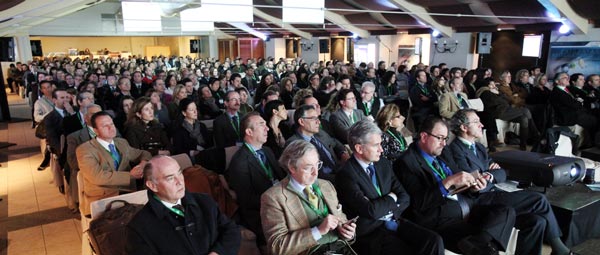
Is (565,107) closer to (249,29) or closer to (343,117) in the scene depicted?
(343,117)

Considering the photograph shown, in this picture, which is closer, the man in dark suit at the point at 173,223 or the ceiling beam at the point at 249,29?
the man in dark suit at the point at 173,223

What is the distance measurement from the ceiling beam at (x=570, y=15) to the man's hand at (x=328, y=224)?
931cm

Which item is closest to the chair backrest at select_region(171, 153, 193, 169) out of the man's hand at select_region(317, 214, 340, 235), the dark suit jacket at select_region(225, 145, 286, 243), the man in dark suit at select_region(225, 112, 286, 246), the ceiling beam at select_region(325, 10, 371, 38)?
the man in dark suit at select_region(225, 112, 286, 246)

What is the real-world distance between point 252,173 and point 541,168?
7.56ft

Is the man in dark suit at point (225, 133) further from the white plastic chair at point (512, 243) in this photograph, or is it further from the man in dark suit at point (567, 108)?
the man in dark suit at point (567, 108)

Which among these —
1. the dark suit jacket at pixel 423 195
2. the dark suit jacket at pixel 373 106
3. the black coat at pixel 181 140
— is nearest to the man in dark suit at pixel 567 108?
the dark suit jacket at pixel 373 106

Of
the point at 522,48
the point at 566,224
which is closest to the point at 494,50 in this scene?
the point at 522,48

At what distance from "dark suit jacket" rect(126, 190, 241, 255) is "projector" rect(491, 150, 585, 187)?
251 cm

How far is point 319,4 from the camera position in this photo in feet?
26.6

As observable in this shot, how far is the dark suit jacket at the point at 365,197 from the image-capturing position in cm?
255

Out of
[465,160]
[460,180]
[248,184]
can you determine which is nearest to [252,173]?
[248,184]

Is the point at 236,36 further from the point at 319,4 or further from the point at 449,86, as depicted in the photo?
the point at 449,86

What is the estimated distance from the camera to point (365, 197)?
8.48ft

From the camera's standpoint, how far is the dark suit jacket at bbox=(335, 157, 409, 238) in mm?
2555
